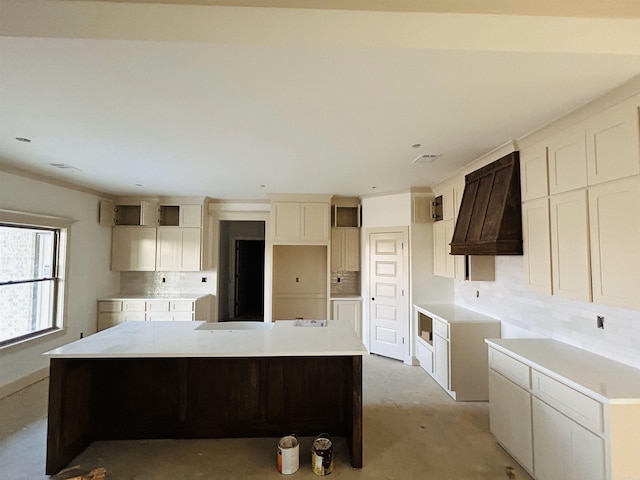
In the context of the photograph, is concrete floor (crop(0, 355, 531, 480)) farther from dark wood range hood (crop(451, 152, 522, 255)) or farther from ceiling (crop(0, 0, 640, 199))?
ceiling (crop(0, 0, 640, 199))

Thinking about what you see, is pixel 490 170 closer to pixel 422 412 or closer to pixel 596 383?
pixel 596 383

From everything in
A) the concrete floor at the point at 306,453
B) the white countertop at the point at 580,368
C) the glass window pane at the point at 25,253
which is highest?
the glass window pane at the point at 25,253

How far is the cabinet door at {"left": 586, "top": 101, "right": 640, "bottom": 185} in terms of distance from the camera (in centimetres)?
187

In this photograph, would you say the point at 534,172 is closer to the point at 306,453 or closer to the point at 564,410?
the point at 564,410

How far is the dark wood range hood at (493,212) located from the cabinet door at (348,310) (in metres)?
2.25

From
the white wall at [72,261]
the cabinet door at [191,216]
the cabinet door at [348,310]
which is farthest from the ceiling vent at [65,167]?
the cabinet door at [348,310]

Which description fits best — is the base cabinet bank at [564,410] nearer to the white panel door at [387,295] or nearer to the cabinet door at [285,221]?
the white panel door at [387,295]

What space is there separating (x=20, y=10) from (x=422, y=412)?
163 inches

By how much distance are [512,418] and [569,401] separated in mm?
690

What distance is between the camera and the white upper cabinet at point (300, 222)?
5395 mm

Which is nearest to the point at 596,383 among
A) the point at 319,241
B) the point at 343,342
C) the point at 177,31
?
the point at 343,342

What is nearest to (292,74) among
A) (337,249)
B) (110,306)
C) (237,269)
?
(337,249)

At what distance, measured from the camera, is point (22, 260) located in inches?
161

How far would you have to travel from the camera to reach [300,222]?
5.42 m
